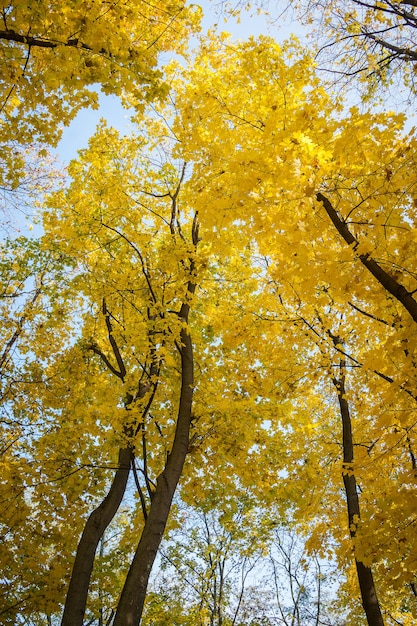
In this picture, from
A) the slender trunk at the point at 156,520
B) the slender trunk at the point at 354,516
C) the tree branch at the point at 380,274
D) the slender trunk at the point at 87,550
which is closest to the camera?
the tree branch at the point at 380,274

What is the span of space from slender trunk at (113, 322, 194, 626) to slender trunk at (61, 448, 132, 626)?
95 cm

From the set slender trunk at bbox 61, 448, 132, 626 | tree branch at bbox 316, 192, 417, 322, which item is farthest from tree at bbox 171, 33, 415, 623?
slender trunk at bbox 61, 448, 132, 626

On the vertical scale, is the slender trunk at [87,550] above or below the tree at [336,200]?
below

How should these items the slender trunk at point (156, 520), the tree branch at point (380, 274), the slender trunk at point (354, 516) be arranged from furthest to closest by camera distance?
1. the slender trunk at point (354, 516)
2. the slender trunk at point (156, 520)
3. the tree branch at point (380, 274)

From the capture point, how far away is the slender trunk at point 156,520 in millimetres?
4609

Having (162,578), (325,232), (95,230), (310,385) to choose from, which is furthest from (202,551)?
(325,232)

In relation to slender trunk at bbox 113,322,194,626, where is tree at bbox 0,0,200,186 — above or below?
above

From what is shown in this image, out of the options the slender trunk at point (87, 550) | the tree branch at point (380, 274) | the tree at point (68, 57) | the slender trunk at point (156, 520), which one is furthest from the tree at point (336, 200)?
the slender trunk at point (87, 550)

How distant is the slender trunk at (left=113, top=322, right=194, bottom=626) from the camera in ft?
15.1

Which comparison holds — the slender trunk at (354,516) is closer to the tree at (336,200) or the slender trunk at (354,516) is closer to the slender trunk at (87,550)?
the tree at (336,200)

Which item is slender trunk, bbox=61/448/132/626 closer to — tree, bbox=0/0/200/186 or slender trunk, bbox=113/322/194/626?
slender trunk, bbox=113/322/194/626

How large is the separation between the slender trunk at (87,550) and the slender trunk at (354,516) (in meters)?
3.11

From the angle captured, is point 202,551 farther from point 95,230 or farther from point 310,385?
point 95,230

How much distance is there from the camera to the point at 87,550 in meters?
5.95
